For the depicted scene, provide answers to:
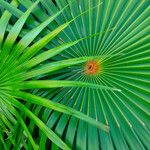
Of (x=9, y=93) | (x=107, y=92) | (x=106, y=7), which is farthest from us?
(x=106, y=7)

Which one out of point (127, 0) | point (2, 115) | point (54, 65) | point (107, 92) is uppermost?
point (127, 0)

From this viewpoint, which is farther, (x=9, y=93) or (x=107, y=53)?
(x=107, y=53)

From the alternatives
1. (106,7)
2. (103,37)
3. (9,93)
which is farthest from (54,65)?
(106,7)

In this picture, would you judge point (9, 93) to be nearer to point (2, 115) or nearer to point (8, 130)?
point (2, 115)

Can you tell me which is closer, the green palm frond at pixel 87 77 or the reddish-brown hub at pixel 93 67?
the green palm frond at pixel 87 77

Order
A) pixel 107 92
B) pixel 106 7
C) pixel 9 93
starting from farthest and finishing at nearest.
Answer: pixel 106 7, pixel 107 92, pixel 9 93

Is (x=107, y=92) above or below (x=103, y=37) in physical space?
below

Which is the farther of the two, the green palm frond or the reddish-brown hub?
the reddish-brown hub
